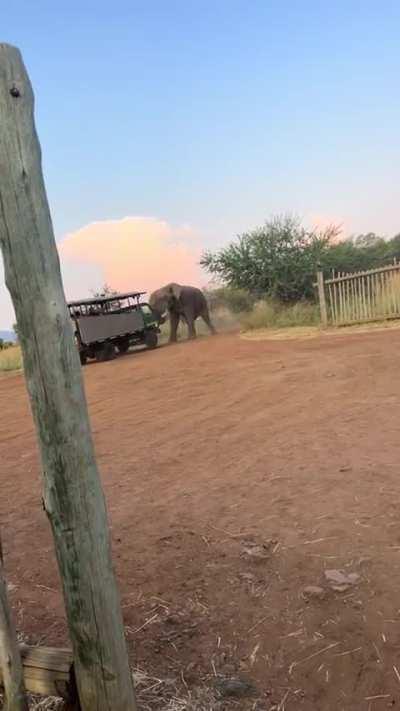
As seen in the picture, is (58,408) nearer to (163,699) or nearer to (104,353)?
(163,699)

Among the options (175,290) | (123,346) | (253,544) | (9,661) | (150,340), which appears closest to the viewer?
(9,661)

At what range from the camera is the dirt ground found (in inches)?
84.6

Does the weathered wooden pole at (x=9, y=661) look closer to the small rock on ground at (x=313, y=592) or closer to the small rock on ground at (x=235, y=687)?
the small rock on ground at (x=235, y=687)

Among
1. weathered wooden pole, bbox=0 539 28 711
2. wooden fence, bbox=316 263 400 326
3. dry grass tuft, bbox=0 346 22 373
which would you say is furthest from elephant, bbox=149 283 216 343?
weathered wooden pole, bbox=0 539 28 711

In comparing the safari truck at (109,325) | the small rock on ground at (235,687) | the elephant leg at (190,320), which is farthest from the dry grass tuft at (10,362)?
the small rock on ground at (235,687)

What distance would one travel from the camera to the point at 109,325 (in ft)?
53.1

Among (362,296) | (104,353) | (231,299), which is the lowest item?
(104,353)

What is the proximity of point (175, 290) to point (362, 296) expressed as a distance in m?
7.26

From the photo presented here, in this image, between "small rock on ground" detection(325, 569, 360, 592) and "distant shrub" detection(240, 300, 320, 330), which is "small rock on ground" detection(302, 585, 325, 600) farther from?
"distant shrub" detection(240, 300, 320, 330)

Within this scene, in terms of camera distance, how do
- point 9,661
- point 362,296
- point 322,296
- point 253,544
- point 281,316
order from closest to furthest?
point 9,661
point 253,544
point 362,296
point 322,296
point 281,316

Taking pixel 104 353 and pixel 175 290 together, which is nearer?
pixel 104 353

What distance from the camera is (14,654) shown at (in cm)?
174

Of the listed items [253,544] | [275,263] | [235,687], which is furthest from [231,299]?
[235,687]

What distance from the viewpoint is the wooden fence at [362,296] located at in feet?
47.3
